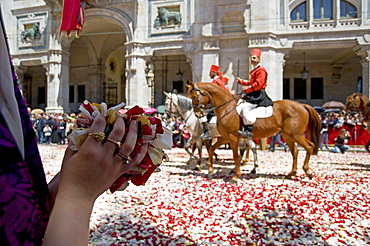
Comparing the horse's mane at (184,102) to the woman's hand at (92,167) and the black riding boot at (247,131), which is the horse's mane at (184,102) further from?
the woman's hand at (92,167)

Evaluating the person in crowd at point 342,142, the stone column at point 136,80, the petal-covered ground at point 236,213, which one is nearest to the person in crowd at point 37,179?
the petal-covered ground at point 236,213

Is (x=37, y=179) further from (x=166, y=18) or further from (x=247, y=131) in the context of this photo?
(x=166, y=18)

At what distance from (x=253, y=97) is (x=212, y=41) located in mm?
12223

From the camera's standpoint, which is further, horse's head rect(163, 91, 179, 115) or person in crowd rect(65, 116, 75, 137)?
person in crowd rect(65, 116, 75, 137)

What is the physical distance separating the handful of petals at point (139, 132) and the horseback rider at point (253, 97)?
5.81 meters

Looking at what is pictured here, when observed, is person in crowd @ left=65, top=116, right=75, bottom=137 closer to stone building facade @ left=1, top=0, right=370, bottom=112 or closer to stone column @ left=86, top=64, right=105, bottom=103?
stone building facade @ left=1, top=0, right=370, bottom=112

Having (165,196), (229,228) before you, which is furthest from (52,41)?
(229,228)

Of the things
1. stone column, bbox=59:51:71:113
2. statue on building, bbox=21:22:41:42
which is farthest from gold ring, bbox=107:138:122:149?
statue on building, bbox=21:22:41:42

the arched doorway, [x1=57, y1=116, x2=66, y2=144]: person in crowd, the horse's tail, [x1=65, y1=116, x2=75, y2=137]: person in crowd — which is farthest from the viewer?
the arched doorway

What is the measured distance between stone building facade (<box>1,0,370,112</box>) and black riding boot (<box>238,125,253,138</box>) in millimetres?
9076

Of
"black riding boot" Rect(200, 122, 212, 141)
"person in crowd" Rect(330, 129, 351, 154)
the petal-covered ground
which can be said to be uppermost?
"black riding boot" Rect(200, 122, 212, 141)

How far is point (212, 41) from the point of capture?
18.2 m

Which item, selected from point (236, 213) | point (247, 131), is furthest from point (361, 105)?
point (236, 213)

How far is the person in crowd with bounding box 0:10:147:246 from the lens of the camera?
0.66 metres
